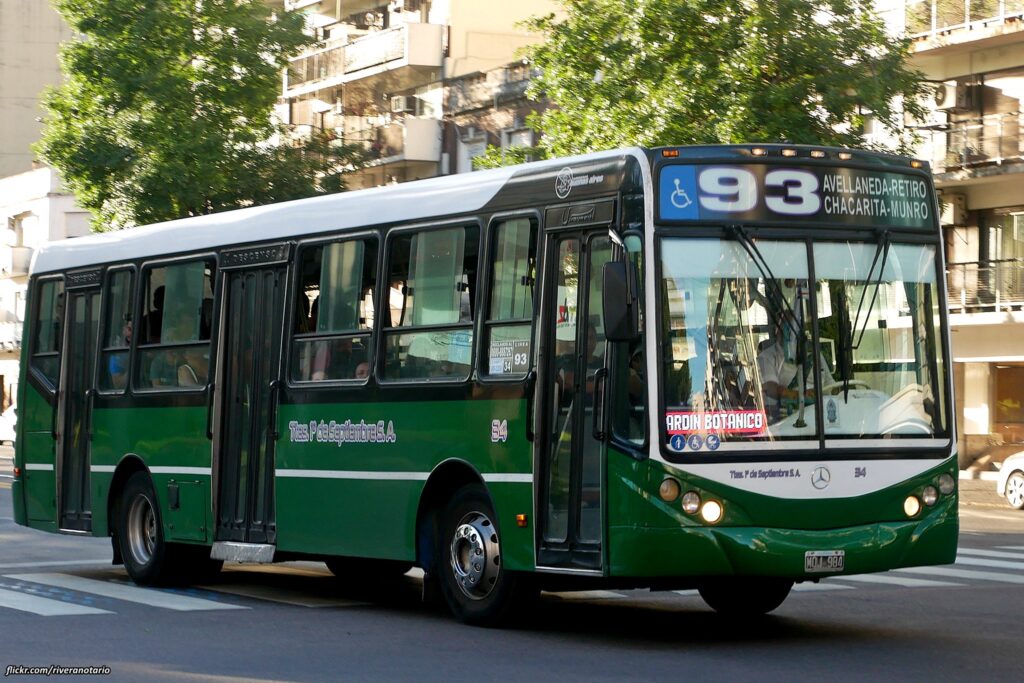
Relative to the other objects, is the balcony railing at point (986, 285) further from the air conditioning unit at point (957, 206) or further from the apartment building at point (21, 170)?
the apartment building at point (21, 170)

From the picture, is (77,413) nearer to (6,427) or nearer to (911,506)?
(911,506)

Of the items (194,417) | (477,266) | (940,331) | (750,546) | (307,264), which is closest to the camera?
(750,546)

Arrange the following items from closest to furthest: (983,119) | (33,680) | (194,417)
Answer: (33,680)
(194,417)
(983,119)

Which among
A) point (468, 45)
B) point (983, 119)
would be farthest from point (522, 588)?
point (468, 45)

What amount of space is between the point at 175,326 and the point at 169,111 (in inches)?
997

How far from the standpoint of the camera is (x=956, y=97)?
127 ft

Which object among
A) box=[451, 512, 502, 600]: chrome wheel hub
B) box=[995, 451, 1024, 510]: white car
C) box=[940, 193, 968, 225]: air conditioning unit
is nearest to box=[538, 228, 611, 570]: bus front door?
box=[451, 512, 502, 600]: chrome wheel hub

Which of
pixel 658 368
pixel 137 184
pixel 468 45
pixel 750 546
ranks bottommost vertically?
pixel 750 546

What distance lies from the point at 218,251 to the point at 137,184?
2521cm

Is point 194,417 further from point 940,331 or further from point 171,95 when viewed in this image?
point 171,95

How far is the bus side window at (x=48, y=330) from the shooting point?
17672 millimetres

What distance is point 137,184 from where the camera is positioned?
131ft

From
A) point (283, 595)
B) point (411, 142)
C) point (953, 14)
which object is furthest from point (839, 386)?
point (411, 142)

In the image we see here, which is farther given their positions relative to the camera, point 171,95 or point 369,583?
point 171,95
